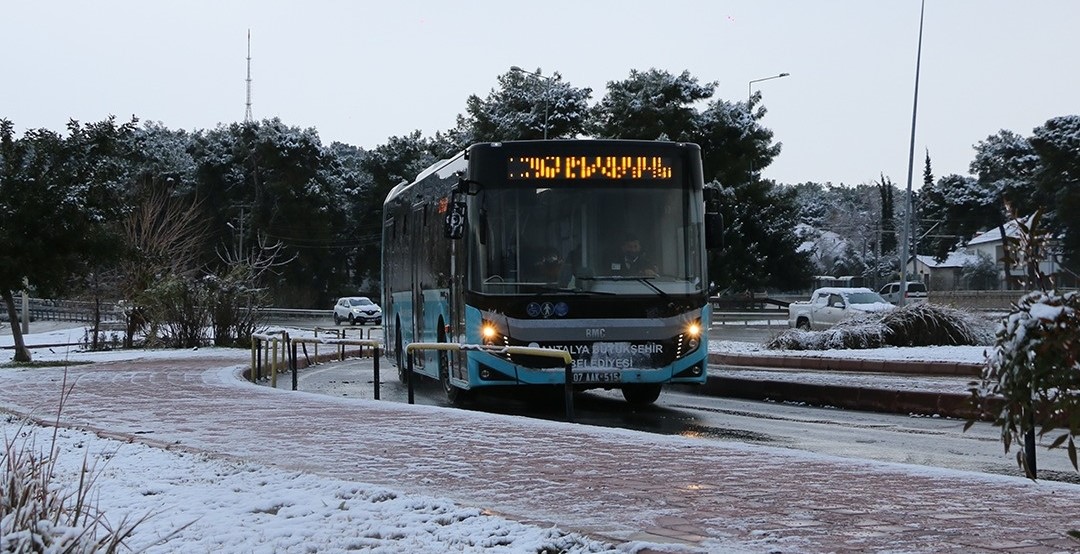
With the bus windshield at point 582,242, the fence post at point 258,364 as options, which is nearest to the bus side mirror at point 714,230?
the bus windshield at point 582,242

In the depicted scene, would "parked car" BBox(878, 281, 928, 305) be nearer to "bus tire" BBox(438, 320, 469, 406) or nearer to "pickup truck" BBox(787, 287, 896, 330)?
"pickup truck" BBox(787, 287, 896, 330)

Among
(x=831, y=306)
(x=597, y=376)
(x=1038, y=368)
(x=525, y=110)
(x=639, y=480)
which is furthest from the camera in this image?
(x=525, y=110)

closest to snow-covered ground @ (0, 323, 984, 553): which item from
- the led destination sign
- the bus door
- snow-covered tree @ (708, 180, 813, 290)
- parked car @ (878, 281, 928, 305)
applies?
the led destination sign

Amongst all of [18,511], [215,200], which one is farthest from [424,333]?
[215,200]

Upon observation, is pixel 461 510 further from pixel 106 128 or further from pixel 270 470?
pixel 106 128

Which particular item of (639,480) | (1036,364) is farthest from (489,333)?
(1036,364)

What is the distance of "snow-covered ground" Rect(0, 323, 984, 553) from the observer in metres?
5.93

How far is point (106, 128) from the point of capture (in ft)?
92.9

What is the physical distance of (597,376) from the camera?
15094 mm

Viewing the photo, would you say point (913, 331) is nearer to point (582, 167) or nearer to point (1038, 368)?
point (582, 167)

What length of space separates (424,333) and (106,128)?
1260cm

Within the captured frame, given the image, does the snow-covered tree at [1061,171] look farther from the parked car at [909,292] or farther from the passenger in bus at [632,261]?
the passenger in bus at [632,261]

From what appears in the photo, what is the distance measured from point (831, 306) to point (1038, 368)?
33190mm

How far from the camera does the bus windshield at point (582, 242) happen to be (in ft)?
49.7
